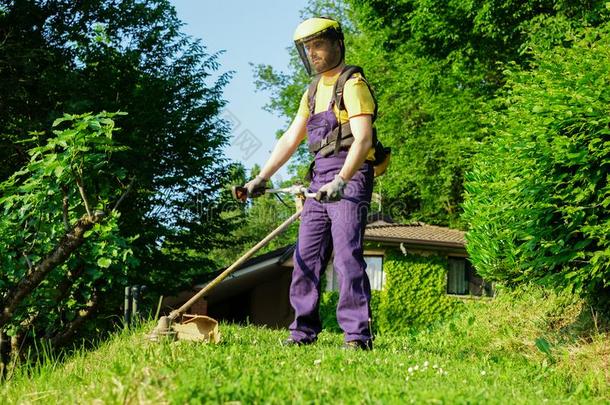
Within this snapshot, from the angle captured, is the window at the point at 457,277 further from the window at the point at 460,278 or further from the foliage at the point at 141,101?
the foliage at the point at 141,101

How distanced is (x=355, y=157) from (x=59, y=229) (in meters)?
3.47

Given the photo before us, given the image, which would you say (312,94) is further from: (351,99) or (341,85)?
(351,99)

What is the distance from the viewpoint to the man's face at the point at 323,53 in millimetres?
5844

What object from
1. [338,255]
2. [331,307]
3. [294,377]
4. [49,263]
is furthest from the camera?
[331,307]

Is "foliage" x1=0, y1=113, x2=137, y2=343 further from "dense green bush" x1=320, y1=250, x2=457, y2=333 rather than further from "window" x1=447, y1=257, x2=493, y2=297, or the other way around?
"window" x1=447, y1=257, x2=493, y2=297

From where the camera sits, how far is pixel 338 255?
5.84m

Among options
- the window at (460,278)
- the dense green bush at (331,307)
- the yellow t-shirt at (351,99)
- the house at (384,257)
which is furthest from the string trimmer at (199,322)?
the window at (460,278)

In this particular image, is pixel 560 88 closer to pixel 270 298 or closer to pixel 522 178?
pixel 522 178

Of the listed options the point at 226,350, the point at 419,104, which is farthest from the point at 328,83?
the point at 419,104

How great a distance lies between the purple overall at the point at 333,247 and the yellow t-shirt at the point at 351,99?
0.23ft

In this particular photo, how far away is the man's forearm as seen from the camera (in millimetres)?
5531

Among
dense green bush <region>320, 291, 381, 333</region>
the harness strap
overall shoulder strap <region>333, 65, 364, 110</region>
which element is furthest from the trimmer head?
dense green bush <region>320, 291, 381, 333</region>

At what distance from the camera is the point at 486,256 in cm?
1088

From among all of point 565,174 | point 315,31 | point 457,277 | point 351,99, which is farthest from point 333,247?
point 457,277
